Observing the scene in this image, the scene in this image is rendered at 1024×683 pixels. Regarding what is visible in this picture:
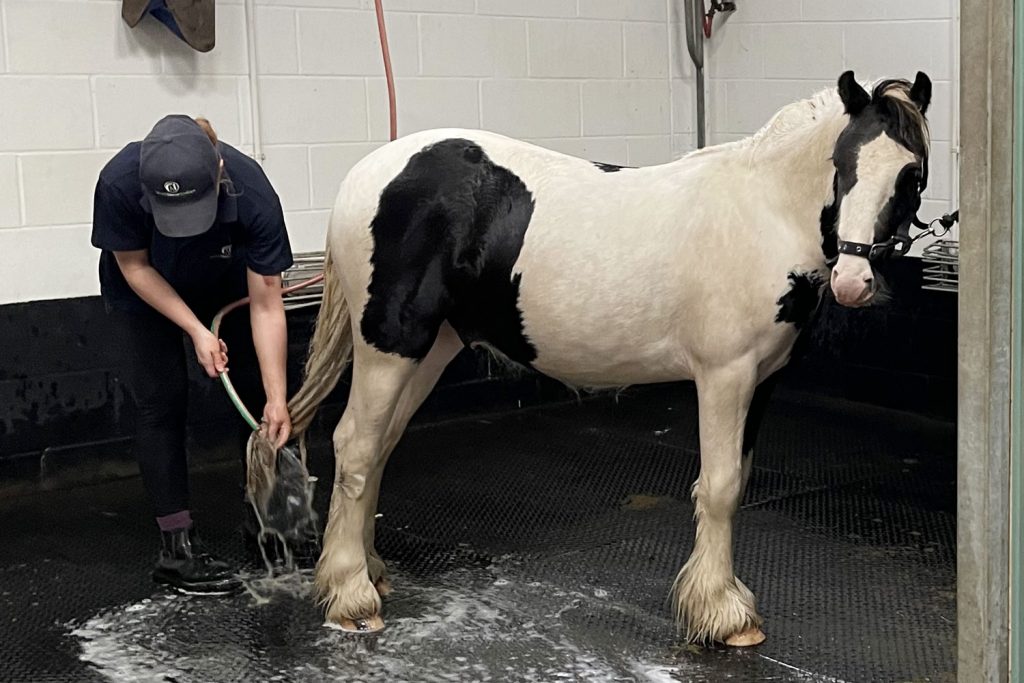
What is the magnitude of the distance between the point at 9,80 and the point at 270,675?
222 centimetres

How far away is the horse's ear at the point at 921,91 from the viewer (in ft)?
8.30

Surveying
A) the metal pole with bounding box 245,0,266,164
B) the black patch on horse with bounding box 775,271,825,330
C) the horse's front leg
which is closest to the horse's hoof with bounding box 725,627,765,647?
the horse's front leg

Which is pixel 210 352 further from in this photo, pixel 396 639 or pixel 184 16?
pixel 184 16

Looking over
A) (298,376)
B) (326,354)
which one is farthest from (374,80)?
(326,354)

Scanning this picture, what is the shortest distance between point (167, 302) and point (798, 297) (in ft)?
4.61

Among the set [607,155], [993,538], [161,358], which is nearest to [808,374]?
[607,155]

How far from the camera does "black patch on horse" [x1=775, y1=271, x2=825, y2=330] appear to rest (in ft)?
8.84

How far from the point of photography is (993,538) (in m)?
1.41

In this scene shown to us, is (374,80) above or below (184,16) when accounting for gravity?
below

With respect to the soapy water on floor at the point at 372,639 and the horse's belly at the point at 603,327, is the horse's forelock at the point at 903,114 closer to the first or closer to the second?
the horse's belly at the point at 603,327

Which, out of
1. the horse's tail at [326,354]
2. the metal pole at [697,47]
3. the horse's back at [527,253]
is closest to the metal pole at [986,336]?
the horse's back at [527,253]

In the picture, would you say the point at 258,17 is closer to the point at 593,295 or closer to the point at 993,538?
the point at 593,295

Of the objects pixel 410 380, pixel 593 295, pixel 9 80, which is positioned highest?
pixel 9 80

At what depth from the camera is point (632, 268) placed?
281 cm
